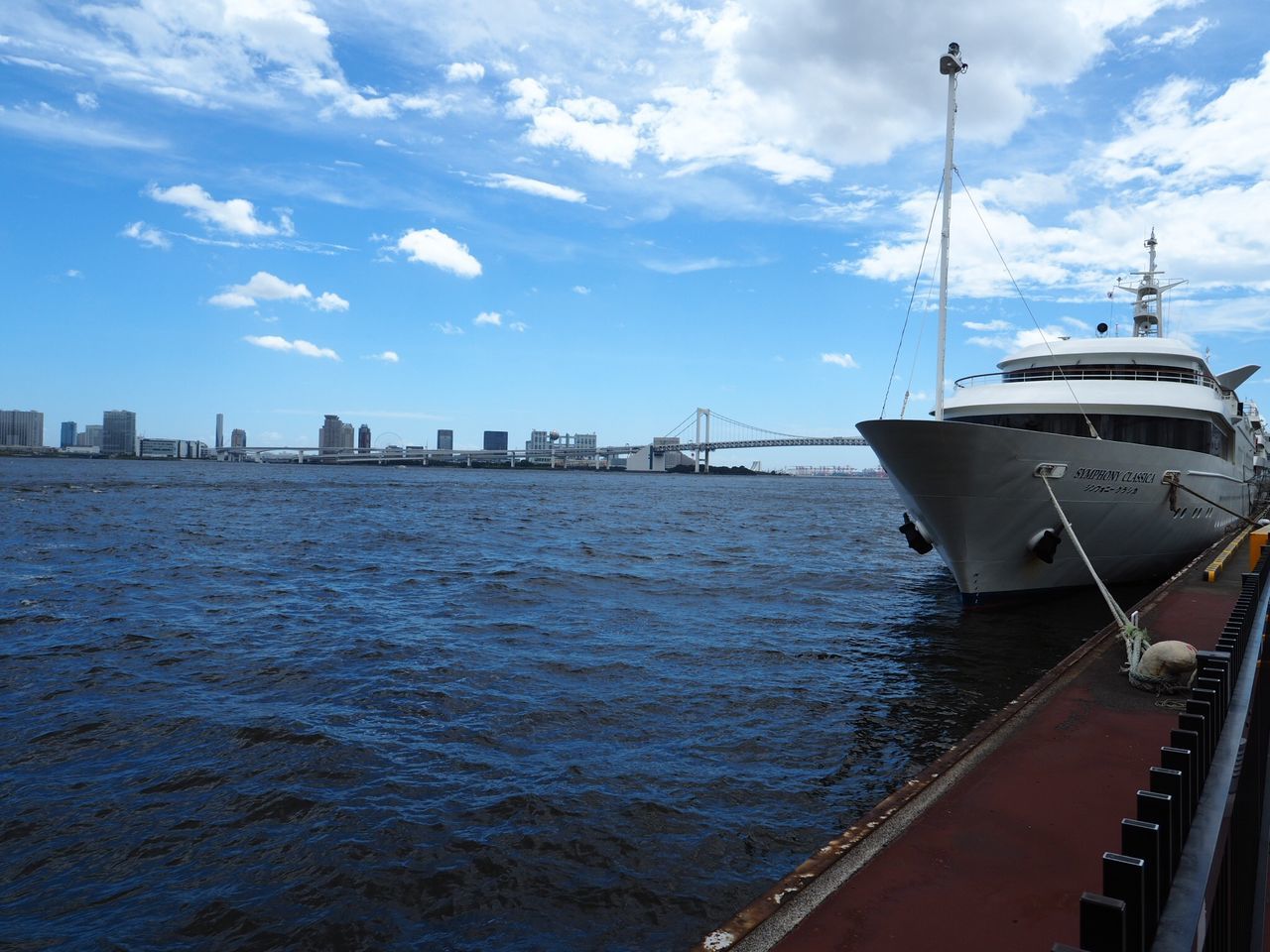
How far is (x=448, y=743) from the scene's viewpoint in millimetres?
7648

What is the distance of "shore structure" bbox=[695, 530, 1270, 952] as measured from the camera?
160 centimetres

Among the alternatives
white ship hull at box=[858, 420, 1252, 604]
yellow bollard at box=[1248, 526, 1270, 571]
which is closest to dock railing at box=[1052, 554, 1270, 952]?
white ship hull at box=[858, 420, 1252, 604]

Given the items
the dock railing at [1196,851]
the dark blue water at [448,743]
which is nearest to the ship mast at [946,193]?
the dark blue water at [448,743]

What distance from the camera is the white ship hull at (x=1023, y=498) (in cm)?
1163

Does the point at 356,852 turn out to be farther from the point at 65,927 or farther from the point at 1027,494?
the point at 1027,494

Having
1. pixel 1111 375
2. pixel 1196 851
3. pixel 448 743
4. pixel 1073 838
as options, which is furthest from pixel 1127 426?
pixel 1196 851

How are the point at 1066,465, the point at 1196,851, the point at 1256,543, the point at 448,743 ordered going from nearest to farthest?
1. the point at 1196,851
2. the point at 448,743
3. the point at 1066,465
4. the point at 1256,543

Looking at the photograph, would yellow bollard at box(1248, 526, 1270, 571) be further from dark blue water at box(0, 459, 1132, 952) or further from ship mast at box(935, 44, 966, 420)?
ship mast at box(935, 44, 966, 420)

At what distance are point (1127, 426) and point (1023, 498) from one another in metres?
4.32

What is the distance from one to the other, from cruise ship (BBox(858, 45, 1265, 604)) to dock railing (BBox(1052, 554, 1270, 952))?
922 cm

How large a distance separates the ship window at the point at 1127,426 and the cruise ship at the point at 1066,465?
25 mm

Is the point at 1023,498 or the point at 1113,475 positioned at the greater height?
the point at 1113,475

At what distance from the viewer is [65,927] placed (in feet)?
15.5

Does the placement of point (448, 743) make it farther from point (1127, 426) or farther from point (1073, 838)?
point (1127, 426)
